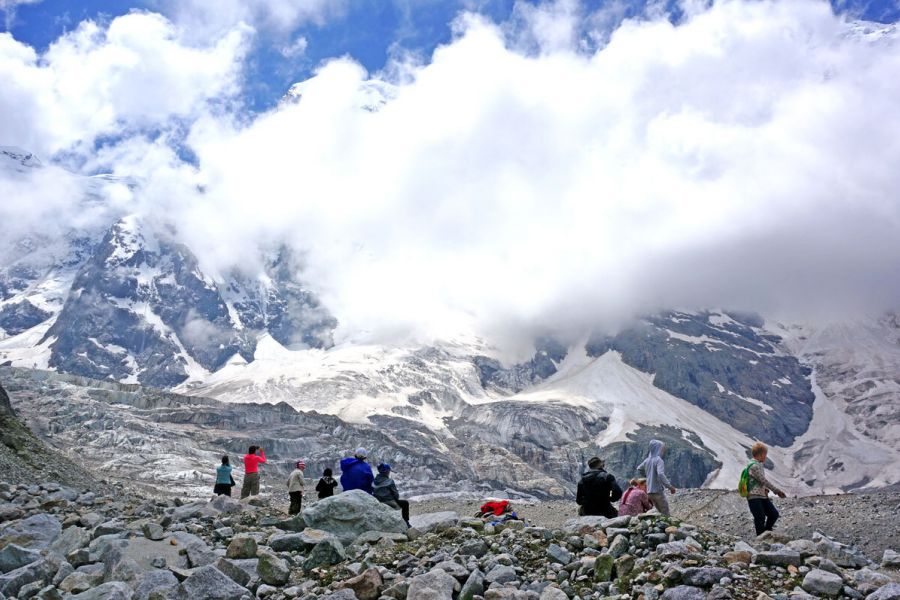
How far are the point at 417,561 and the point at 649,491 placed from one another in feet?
24.8

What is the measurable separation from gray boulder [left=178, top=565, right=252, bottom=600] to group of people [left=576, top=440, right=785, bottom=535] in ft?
28.9

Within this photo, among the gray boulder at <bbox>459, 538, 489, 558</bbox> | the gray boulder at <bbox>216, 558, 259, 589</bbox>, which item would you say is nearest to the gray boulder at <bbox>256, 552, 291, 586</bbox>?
the gray boulder at <bbox>216, 558, 259, 589</bbox>

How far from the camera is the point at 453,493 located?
172 meters

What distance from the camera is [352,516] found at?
707 inches

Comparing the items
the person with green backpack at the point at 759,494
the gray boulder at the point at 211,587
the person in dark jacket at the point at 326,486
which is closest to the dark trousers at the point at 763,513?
the person with green backpack at the point at 759,494

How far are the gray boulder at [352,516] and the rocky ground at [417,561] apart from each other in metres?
0.03

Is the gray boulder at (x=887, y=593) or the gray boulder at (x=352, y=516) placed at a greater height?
the gray boulder at (x=887, y=593)

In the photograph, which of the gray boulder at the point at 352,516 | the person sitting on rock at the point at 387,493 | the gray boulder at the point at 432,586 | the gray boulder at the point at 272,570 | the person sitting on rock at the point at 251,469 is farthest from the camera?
the person sitting on rock at the point at 251,469

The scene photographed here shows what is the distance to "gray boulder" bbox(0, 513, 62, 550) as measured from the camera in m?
16.2

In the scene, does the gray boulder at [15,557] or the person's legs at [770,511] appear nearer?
the gray boulder at [15,557]

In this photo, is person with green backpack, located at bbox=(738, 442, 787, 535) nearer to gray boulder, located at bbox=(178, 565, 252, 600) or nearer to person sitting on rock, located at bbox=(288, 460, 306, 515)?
gray boulder, located at bbox=(178, 565, 252, 600)

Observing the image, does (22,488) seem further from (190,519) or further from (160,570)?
(160,570)

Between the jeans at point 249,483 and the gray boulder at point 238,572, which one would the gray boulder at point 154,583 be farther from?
the jeans at point 249,483

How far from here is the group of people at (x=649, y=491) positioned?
17.0 meters
